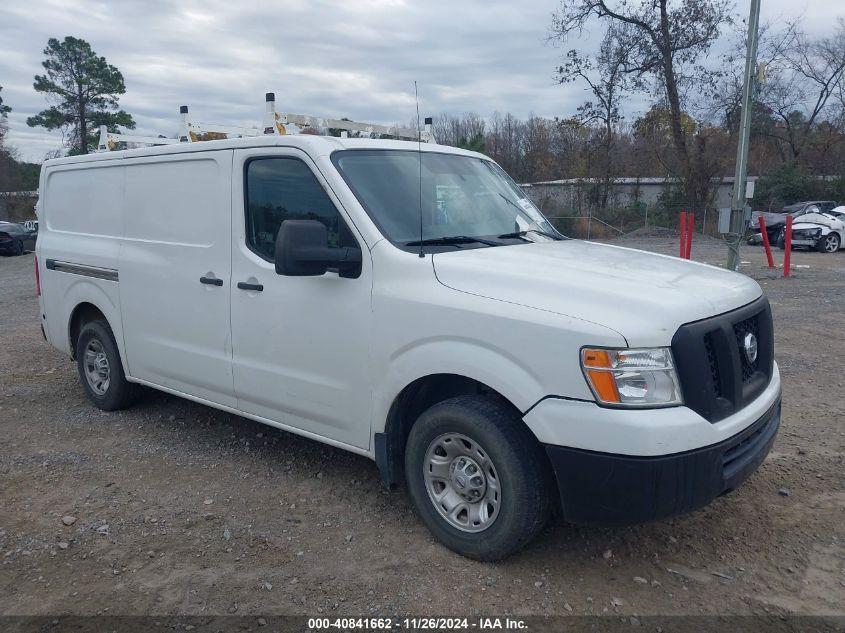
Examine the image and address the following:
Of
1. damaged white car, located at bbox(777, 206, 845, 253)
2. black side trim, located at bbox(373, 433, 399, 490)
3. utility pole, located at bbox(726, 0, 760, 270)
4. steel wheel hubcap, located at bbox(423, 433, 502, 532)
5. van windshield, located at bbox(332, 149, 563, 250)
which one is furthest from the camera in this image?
damaged white car, located at bbox(777, 206, 845, 253)

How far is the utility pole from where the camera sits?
1386 centimetres

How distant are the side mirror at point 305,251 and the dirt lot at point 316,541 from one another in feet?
4.77

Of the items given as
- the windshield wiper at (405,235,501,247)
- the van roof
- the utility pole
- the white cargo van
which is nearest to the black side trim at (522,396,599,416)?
the white cargo van

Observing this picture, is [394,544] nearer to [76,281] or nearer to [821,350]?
[76,281]

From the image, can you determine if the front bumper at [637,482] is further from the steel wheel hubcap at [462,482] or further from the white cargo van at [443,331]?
the steel wheel hubcap at [462,482]

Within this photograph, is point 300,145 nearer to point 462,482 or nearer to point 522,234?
point 522,234

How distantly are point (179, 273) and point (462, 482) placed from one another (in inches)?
99.6

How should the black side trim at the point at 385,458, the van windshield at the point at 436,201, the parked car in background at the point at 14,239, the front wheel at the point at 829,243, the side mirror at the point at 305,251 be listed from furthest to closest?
the parked car in background at the point at 14,239 < the front wheel at the point at 829,243 < the van windshield at the point at 436,201 < the black side trim at the point at 385,458 < the side mirror at the point at 305,251

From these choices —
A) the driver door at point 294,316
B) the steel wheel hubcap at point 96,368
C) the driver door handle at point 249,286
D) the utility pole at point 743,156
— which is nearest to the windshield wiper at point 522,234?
the driver door at point 294,316

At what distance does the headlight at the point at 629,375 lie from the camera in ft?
9.61

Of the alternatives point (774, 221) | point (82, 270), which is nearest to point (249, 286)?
point (82, 270)

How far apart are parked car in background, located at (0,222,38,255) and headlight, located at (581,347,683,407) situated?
24.7 meters

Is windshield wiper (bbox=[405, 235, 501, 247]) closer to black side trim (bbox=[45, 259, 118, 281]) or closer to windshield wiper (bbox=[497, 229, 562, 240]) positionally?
windshield wiper (bbox=[497, 229, 562, 240])

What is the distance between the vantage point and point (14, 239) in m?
24.1
